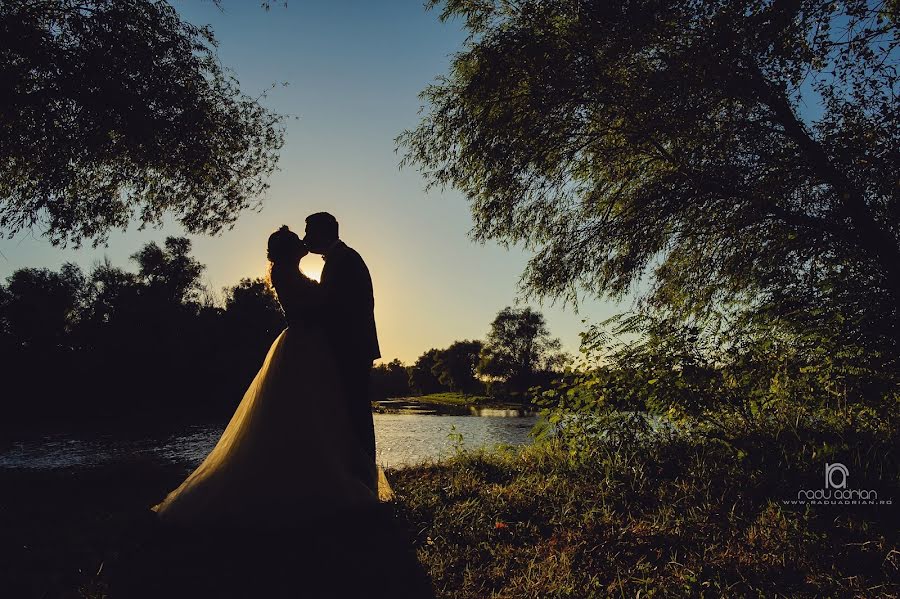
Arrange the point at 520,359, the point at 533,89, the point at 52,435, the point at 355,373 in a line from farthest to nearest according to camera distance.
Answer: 1. the point at 520,359
2. the point at 52,435
3. the point at 533,89
4. the point at 355,373

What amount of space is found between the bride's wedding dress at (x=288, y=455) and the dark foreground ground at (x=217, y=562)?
5.4 inches

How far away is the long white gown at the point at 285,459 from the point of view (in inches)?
126

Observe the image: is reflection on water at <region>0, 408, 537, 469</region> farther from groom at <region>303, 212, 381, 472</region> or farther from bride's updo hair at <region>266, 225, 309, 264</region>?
bride's updo hair at <region>266, 225, 309, 264</region>

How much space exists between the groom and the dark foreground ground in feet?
3.14

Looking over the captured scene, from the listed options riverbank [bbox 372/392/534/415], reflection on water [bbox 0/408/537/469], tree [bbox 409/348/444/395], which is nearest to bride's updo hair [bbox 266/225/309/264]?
reflection on water [bbox 0/408/537/469]

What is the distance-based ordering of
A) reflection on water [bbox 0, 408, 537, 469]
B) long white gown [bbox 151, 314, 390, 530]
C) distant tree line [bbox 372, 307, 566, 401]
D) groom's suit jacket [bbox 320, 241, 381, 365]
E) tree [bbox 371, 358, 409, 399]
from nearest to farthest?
1. long white gown [bbox 151, 314, 390, 530]
2. groom's suit jacket [bbox 320, 241, 381, 365]
3. reflection on water [bbox 0, 408, 537, 469]
4. distant tree line [bbox 372, 307, 566, 401]
5. tree [bbox 371, 358, 409, 399]

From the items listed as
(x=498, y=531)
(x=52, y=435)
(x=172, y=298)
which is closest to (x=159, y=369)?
(x=172, y=298)

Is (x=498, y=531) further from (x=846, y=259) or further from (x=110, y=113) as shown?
(x=110, y=113)

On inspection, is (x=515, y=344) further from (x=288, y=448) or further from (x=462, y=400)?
(x=288, y=448)

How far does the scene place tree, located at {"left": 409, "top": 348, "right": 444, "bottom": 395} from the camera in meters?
103

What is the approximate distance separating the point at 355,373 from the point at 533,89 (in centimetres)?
624

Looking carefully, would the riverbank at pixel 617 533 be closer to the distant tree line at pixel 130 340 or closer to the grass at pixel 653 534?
the grass at pixel 653 534

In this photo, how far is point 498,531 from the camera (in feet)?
12.6

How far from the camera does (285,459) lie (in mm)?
3445
